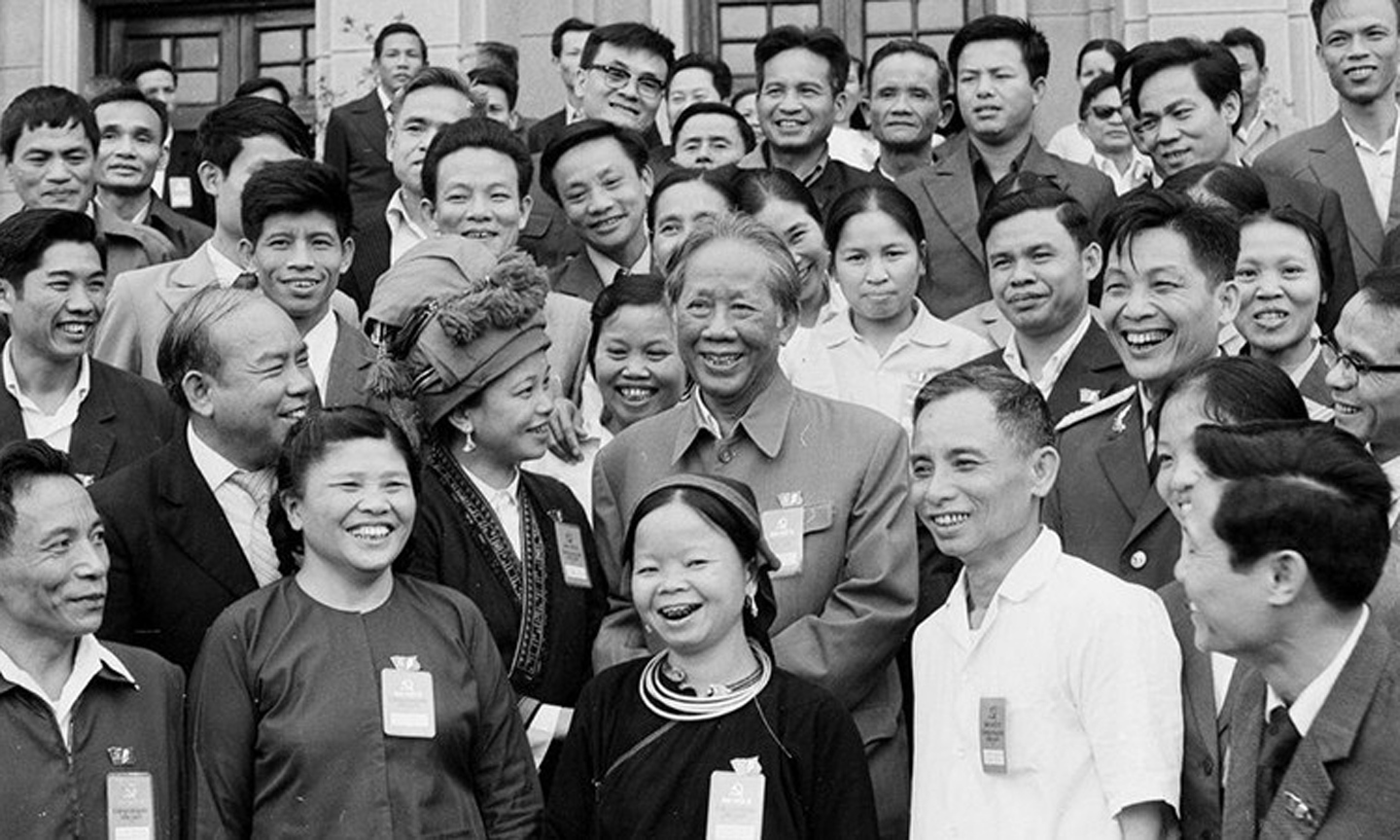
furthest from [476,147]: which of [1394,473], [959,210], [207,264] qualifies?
[1394,473]

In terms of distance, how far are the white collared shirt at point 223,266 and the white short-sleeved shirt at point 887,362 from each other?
1.77 metres

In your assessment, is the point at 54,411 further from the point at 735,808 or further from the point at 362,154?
the point at 362,154

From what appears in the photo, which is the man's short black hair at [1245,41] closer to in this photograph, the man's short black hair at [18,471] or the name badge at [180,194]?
the name badge at [180,194]

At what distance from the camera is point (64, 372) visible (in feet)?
20.0

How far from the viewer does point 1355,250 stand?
7605mm

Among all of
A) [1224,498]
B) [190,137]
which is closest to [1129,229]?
[1224,498]

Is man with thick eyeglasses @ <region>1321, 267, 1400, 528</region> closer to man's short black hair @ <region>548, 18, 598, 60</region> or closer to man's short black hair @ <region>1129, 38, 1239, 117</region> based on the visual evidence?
man's short black hair @ <region>1129, 38, 1239, 117</region>

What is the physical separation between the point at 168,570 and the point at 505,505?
0.81m

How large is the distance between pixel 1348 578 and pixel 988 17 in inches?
195

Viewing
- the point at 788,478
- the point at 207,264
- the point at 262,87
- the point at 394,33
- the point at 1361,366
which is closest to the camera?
the point at 1361,366

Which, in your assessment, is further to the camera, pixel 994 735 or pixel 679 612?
pixel 679 612

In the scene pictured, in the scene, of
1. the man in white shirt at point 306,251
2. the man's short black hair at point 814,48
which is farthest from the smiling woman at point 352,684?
the man's short black hair at point 814,48

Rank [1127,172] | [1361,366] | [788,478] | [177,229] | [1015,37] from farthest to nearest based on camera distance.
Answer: [1127,172] < [177,229] < [1015,37] < [788,478] < [1361,366]

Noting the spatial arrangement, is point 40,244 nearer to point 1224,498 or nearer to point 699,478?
point 699,478
